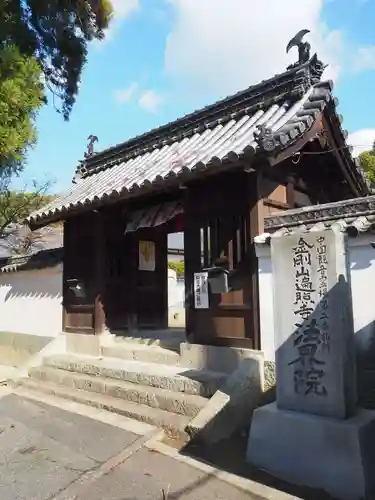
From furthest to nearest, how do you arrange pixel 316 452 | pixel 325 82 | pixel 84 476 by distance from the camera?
pixel 325 82
pixel 84 476
pixel 316 452

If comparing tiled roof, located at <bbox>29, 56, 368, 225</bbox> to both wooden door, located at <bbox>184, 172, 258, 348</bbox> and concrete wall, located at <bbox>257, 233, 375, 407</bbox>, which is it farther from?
concrete wall, located at <bbox>257, 233, 375, 407</bbox>

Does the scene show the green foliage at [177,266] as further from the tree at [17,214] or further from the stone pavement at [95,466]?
the stone pavement at [95,466]

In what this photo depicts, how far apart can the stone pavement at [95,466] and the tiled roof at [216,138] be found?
13.9ft

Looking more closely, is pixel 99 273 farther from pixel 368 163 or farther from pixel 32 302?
pixel 368 163

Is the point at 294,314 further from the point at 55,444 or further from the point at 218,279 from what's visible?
the point at 55,444

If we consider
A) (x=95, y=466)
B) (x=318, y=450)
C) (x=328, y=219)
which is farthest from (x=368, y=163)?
(x=95, y=466)

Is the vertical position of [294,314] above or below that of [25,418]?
above

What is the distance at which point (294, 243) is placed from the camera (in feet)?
17.3

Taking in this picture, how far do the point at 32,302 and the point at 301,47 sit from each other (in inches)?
372

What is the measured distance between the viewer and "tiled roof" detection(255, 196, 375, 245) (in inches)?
225

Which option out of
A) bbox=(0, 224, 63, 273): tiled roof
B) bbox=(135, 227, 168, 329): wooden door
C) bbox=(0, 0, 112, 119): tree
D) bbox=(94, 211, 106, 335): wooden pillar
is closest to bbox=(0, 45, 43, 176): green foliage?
bbox=(0, 0, 112, 119): tree

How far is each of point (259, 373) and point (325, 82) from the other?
536 centimetres

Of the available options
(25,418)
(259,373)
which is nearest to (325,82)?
(259,373)

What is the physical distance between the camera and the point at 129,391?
7.28m
